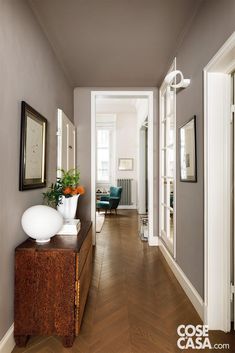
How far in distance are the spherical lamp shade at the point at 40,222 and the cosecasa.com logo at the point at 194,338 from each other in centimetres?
120

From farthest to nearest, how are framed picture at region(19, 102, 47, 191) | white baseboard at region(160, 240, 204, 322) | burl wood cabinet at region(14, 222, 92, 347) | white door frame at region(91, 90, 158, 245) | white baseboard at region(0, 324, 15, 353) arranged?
white door frame at region(91, 90, 158, 245) → white baseboard at region(160, 240, 204, 322) → framed picture at region(19, 102, 47, 191) → burl wood cabinet at region(14, 222, 92, 347) → white baseboard at region(0, 324, 15, 353)

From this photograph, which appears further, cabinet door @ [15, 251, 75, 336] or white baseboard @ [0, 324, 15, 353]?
cabinet door @ [15, 251, 75, 336]

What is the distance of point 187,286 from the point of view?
2.49 meters

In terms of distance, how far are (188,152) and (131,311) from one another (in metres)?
1.53

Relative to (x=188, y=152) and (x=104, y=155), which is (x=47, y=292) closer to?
(x=188, y=152)

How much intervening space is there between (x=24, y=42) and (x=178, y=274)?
266cm

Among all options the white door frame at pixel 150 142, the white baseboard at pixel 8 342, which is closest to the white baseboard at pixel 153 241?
the white door frame at pixel 150 142

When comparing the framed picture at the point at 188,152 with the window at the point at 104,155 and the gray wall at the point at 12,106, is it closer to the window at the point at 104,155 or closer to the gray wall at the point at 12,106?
the gray wall at the point at 12,106

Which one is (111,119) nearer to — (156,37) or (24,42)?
(156,37)

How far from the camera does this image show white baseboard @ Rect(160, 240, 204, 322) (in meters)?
2.15

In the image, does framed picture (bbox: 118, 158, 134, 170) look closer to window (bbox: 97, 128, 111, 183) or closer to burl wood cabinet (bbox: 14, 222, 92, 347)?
window (bbox: 97, 128, 111, 183)

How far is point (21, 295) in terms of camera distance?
68.4 inches

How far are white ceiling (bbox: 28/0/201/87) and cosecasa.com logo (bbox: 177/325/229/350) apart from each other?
2608 mm

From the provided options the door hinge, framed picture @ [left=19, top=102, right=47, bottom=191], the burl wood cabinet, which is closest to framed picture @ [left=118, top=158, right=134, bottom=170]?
framed picture @ [left=19, top=102, right=47, bottom=191]
